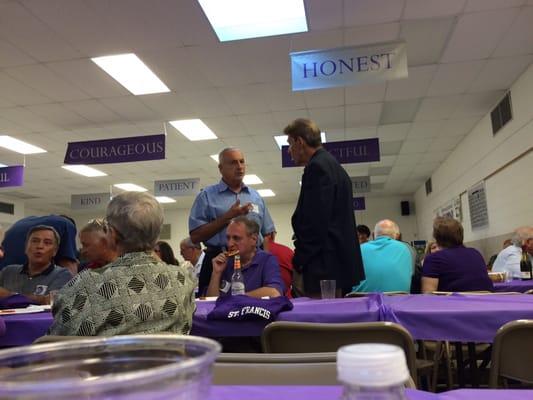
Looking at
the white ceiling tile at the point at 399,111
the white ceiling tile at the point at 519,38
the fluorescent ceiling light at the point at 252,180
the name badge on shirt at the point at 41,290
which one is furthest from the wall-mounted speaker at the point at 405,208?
the name badge on shirt at the point at 41,290

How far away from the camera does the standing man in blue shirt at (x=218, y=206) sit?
9.68 feet

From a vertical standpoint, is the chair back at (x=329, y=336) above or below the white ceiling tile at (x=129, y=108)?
below

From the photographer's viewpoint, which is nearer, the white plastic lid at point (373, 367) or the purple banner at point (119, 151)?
the white plastic lid at point (373, 367)

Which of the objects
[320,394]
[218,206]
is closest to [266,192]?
[218,206]

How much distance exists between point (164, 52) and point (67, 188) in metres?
8.44

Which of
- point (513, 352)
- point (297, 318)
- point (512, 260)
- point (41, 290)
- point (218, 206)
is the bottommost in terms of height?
point (513, 352)

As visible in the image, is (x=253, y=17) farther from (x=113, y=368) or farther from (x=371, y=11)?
(x=113, y=368)

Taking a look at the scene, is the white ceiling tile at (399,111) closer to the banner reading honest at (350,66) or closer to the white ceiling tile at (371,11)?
the white ceiling tile at (371,11)

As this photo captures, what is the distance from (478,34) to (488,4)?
59 centimetres

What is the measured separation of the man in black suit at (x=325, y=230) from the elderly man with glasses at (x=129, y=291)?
2.99 ft

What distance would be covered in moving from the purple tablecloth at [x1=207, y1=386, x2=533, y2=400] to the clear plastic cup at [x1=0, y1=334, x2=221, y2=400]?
0.11 meters

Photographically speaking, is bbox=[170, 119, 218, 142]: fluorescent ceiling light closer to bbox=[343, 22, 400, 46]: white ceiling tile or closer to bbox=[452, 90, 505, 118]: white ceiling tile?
bbox=[343, 22, 400, 46]: white ceiling tile

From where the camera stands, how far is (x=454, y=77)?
5895mm

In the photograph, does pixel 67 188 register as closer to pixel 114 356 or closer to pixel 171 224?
pixel 171 224
